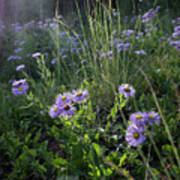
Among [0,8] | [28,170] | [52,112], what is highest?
[0,8]

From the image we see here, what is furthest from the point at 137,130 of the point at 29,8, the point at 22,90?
the point at 29,8

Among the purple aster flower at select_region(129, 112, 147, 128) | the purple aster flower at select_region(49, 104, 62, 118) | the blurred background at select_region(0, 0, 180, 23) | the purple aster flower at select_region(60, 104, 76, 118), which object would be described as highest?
the blurred background at select_region(0, 0, 180, 23)

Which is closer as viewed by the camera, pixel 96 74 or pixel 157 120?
pixel 157 120

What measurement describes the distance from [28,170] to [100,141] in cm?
48

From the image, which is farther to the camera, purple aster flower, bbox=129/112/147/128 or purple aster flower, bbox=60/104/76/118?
purple aster flower, bbox=60/104/76/118

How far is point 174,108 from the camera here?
1.40 metres

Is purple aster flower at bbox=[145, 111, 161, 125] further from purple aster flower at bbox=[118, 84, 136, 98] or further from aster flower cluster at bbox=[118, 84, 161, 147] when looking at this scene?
purple aster flower at bbox=[118, 84, 136, 98]

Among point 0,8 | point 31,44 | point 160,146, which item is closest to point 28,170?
point 160,146

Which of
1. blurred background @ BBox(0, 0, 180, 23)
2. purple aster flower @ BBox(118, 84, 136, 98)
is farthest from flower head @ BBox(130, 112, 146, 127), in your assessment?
blurred background @ BBox(0, 0, 180, 23)

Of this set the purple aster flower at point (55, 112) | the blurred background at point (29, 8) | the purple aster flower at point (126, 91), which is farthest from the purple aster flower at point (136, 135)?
the blurred background at point (29, 8)

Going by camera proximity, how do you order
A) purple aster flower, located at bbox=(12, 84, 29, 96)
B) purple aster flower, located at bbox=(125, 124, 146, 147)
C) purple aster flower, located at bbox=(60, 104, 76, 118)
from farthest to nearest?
1. purple aster flower, located at bbox=(12, 84, 29, 96)
2. purple aster flower, located at bbox=(60, 104, 76, 118)
3. purple aster flower, located at bbox=(125, 124, 146, 147)

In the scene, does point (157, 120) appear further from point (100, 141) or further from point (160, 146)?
point (100, 141)

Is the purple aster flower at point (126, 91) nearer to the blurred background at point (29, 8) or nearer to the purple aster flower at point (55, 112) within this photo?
the purple aster flower at point (55, 112)

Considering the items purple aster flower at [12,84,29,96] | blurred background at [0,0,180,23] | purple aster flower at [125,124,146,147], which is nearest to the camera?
purple aster flower at [125,124,146,147]
